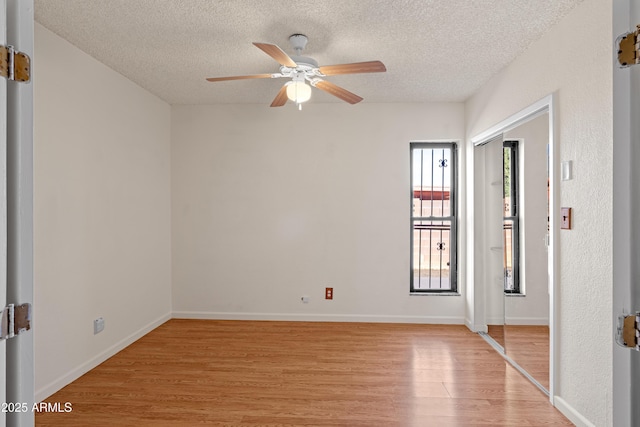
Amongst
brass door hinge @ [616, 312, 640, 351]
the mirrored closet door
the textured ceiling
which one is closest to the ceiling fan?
the textured ceiling

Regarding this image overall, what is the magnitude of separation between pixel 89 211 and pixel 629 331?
341 cm

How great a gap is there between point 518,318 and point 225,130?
3.65 metres

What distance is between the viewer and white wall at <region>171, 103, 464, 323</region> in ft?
14.6

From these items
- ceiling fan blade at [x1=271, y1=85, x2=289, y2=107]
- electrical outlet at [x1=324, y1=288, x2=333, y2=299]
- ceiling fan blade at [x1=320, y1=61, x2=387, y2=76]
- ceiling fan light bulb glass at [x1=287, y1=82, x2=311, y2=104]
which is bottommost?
electrical outlet at [x1=324, y1=288, x2=333, y2=299]

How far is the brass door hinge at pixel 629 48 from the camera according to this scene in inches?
37.4

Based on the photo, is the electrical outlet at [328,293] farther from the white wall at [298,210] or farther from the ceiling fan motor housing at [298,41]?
the ceiling fan motor housing at [298,41]

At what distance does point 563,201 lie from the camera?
247cm

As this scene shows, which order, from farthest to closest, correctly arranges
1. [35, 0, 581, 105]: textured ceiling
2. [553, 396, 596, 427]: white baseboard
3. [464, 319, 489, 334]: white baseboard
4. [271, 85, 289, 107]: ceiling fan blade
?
[464, 319, 489, 334]: white baseboard
[271, 85, 289, 107]: ceiling fan blade
[35, 0, 581, 105]: textured ceiling
[553, 396, 596, 427]: white baseboard

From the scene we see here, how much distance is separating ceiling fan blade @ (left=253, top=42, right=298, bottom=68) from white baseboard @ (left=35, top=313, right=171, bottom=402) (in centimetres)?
264

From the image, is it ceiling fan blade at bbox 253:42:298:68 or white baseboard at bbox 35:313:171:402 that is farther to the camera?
white baseboard at bbox 35:313:171:402

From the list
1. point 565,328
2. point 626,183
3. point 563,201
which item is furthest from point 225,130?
point 626,183

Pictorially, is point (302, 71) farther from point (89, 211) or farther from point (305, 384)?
point (305, 384)

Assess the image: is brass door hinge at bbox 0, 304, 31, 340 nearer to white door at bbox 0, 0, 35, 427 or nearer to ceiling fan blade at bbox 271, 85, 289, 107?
white door at bbox 0, 0, 35, 427

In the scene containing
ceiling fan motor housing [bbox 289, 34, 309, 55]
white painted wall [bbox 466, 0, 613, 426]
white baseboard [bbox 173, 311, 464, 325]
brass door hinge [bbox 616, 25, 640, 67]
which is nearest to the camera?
brass door hinge [bbox 616, 25, 640, 67]
